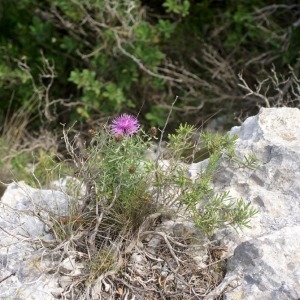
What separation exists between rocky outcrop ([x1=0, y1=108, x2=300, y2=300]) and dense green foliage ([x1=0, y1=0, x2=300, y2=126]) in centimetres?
222

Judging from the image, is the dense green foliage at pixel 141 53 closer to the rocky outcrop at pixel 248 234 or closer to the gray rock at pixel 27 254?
the rocky outcrop at pixel 248 234

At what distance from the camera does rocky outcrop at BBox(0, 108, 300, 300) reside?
2.53m

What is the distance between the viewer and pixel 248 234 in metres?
2.72

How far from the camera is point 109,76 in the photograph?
552 centimetres

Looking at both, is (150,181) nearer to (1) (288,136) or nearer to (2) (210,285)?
(2) (210,285)

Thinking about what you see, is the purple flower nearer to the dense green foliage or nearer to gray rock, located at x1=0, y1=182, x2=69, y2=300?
gray rock, located at x1=0, y1=182, x2=69, y2=300

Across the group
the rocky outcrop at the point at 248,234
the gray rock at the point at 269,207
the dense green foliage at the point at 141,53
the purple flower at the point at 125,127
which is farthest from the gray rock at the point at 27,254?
Result: the dense green foliage at the point at 141,53

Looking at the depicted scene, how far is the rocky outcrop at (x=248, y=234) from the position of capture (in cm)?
253

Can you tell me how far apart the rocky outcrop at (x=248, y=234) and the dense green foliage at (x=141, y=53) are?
222cm

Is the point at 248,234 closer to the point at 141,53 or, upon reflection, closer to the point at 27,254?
the point at 27,254

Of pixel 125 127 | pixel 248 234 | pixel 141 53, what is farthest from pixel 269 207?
pixel 141 53

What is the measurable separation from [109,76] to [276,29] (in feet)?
4.44

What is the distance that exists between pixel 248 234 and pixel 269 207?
0.15 meters

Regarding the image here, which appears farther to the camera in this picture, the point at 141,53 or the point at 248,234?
the point at 141,53
